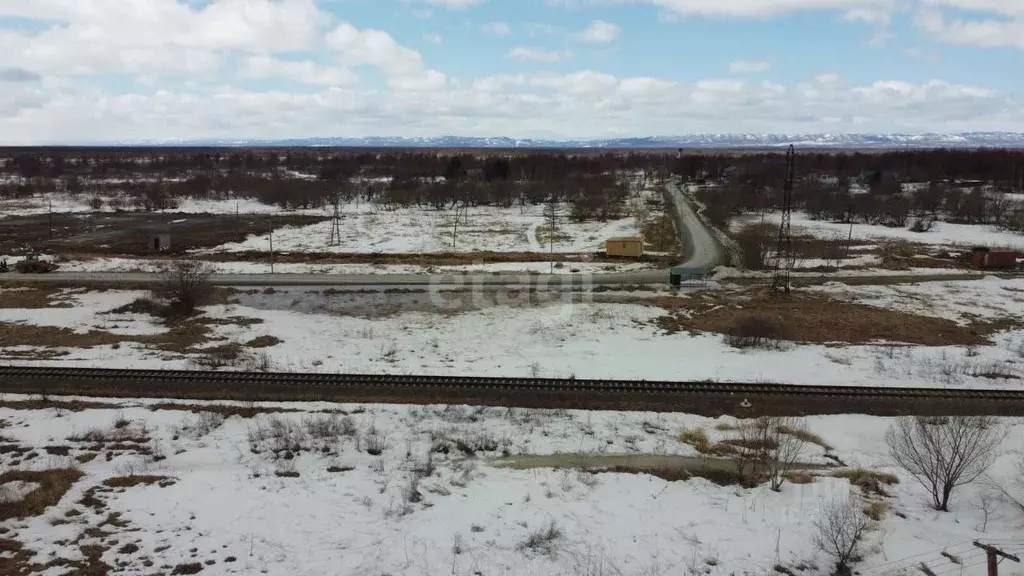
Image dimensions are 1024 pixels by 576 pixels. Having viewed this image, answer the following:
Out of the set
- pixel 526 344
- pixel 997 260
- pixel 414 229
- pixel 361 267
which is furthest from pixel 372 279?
pixel 997 260

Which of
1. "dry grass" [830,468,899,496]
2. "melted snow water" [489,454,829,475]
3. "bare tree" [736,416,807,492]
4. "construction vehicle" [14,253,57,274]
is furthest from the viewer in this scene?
"construction vehicle" [14,253,57,274]

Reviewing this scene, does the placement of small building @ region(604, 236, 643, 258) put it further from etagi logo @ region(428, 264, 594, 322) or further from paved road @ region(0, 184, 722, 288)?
etagi logo @ region(428, 264, 594, 322)

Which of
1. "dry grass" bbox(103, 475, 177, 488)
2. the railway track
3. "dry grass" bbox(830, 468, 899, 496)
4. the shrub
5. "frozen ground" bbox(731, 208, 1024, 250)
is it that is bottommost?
the shrub

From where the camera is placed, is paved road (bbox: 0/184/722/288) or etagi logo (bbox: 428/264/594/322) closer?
etagi logo (bbox: 428/264/594/322)

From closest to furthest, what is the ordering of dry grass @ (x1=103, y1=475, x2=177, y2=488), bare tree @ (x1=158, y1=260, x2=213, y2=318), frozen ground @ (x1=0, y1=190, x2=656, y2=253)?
1. dry grass @ (x1=103, y1=475, x2=177, y2=488)
2. bare tree @ (x1=158, y1=260, x2=213, y2=318)
3. frozen ground @ (x1=0, y1=190, x2=656, y2=253)

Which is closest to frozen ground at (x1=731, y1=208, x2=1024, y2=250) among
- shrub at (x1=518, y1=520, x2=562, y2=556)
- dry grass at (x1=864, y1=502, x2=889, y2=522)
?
dry grass at (x1=864, y1=502, x2=889, y2=522)

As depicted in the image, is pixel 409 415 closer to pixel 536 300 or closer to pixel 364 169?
pixel 536 300

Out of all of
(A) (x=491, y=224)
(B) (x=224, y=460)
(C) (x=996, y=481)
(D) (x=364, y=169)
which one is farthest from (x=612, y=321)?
(D) (x=364, y=169)

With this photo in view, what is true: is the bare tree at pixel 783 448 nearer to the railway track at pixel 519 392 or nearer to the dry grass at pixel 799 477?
the dry grass at pixel 799 477

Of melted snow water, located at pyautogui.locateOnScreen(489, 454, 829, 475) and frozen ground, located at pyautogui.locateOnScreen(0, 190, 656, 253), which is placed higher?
frozen ground, located at pyautogui.locateOnScreen(0, 190, 656, 253)
